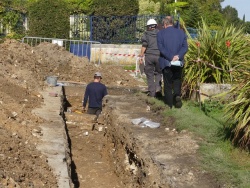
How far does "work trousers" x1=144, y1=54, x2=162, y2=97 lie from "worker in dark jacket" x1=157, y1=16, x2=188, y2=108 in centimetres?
161

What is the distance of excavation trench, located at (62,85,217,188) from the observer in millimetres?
7227

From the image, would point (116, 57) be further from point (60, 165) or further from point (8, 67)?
point (60, 165)

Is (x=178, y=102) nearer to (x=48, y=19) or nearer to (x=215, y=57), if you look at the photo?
(x=215, y=57)

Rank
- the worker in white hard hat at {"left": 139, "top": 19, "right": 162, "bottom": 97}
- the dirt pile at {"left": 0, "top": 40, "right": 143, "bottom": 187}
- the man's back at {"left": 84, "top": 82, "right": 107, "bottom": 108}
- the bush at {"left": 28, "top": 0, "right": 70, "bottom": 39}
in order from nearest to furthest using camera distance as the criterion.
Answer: the dirt pile at {"left": 0, "top": 40, "right": 143, "bottom": 187} < the worker in white hard hat at {"left": 139, "top": 19, "right": 162, "bottom": 97} < the man's back at {"left": 84, "top": 82, "right": 107, "bottom": 108} < the bush at {"left": 28, "top": 0, "right": 70, "bottom": 39}

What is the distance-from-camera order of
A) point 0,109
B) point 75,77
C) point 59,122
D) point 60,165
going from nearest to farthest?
point 60,165 < point 0,109 < point 59,122 < point 75,77

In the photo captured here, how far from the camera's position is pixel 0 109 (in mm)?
9281

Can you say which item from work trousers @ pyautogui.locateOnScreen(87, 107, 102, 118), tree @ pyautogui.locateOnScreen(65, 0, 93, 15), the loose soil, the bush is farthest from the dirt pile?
tree @ pyautogui.locateOnScreen(65, 0, 93, 15)

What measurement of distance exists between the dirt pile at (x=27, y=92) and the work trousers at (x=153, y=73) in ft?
7.47

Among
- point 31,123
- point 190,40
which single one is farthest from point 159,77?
point 31,123

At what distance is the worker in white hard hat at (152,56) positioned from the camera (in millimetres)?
12133

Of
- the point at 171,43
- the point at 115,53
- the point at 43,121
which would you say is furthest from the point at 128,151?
the point at 115,53

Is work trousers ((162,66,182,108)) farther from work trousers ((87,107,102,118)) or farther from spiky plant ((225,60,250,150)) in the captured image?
work trousers ((87,107,102,118))

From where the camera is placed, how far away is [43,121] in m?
10.0

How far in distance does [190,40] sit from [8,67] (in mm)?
4820
